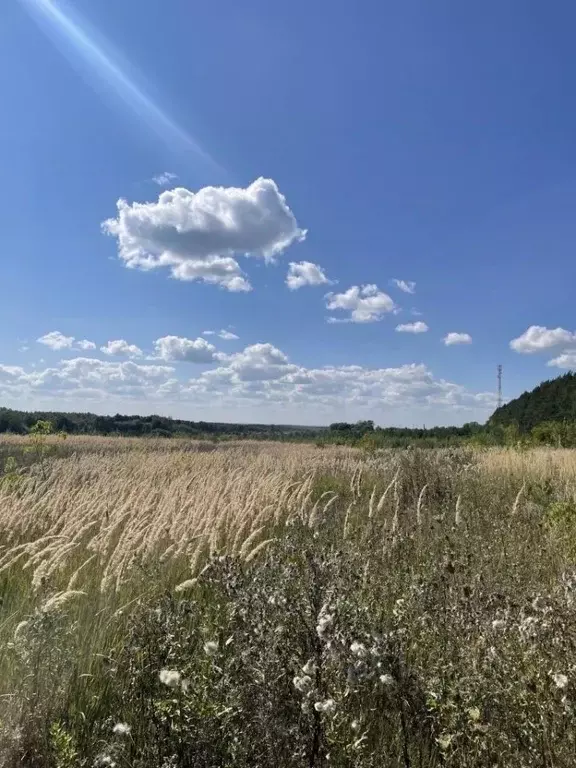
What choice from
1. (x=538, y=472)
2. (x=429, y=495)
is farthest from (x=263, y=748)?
(x=538, y=472)

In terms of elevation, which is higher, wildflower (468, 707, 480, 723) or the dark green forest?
the dark green forest

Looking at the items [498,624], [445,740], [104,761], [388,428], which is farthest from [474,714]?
[388,428]

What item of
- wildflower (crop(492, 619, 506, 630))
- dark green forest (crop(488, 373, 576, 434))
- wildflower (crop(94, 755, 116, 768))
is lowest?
wildflower (crop(94, 755, 116, 768))

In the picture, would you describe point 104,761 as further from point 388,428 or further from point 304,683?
point 388,428

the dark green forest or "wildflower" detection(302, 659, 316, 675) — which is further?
the dark green forest

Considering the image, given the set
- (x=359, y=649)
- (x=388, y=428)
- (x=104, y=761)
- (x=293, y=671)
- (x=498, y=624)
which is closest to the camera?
(x=104, y=761)

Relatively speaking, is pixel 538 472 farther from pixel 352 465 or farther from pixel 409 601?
pixel 409 601

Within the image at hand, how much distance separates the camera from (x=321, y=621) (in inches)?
78.0

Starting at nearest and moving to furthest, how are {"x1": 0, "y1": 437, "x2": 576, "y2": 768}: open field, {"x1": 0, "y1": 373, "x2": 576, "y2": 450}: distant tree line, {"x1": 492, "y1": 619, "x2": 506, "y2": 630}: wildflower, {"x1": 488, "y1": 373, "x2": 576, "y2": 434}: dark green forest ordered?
1. {"x1": 0, "y1": 437, "x2": 576, "y2": 768}: open field
2. {"x1": 492, "y1": 619, "x2": 506, "y2": 630}: wildflower
3. {"x1": 0, "y1": 373, "x2": 576, "y2": 450}: distant tree line
4. {"x1": 488, "y1": 373, "x2": 576, "y2": 434}: dark green forest

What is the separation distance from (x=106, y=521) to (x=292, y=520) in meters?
1.98

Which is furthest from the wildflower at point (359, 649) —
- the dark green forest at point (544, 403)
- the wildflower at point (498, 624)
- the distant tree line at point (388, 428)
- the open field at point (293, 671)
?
the dark green forest at point (544, 403)

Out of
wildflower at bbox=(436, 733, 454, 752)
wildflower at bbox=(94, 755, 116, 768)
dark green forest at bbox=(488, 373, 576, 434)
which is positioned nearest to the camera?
wildflower at bbox=(94, 755, 116, 768)

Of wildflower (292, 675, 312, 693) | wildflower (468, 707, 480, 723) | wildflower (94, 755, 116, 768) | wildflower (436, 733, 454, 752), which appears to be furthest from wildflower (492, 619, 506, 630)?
wildflower (94, 755, 116, 768)

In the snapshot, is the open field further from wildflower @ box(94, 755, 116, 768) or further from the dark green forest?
the dark green forest
